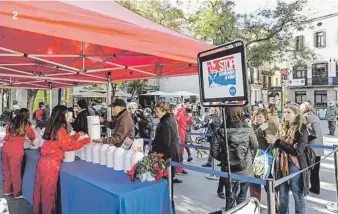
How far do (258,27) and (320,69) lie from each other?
24.8m

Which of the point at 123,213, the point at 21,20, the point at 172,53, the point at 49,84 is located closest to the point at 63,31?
the point at 21,20

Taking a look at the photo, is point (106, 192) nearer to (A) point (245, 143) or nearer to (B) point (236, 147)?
(B) point (236, 147)

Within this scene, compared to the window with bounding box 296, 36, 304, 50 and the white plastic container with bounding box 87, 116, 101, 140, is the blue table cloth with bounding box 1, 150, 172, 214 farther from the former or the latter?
the window with bounding box 296, 36, 304, 50

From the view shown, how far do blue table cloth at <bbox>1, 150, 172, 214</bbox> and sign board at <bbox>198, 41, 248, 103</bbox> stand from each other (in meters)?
1.04

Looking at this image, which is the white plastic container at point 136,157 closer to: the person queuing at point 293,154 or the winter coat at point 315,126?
the person queuing at point 293,154

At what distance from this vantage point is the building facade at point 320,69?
1406 inches

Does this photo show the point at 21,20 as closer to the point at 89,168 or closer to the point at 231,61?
the point at 231,61

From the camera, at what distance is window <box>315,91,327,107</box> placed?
1453 inches

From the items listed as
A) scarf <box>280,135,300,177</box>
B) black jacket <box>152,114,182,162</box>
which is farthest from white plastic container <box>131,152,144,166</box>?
scarf <box>280,135,300,177</box>

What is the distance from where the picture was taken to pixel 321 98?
3750 centimetres

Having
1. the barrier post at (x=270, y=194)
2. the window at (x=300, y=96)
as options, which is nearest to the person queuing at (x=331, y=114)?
the barrier post at (x=270, y=194)

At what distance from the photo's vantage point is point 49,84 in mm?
8469

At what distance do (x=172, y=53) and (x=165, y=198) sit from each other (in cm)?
148

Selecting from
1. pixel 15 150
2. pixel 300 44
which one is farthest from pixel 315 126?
pixel 300 44
